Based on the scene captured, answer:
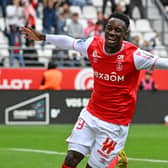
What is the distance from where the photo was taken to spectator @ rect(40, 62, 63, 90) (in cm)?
2323

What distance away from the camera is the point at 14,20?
1031 inches

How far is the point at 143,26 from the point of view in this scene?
2981 centimetres

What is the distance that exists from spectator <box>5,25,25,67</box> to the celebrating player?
15.4 meters

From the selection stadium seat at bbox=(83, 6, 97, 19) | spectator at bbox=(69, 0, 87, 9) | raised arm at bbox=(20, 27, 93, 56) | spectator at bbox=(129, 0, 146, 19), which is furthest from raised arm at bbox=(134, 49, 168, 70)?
spectator at bbox=(129, 0, 146, 19)

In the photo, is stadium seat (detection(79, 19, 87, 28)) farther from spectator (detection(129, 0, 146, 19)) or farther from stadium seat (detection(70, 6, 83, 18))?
spectator (detection(129, 0, 146, 19))

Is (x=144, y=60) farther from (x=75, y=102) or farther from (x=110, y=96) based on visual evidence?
(x=75, y=102)

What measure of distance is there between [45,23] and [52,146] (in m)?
11.4

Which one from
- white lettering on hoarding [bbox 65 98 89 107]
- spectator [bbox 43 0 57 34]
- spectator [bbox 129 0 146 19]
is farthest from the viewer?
spectator [bbox 129 0 146 19]

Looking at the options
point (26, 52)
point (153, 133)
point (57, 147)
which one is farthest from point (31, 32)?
point (26, 52)

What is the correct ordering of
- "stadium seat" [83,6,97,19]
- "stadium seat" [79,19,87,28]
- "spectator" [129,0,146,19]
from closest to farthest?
"stadium seat" [79,19,87,28] < "stadium seat" [83,6,97,19] < "spectator" [129,0,146,19]

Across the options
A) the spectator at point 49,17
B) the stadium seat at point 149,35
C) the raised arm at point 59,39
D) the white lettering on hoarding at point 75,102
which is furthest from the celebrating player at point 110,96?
the stadium seat at point 149,35

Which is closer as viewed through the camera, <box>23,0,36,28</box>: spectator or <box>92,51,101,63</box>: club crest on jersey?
<box>92,51,101,63</box>: club crest on jersey

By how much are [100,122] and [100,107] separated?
0.18 meters

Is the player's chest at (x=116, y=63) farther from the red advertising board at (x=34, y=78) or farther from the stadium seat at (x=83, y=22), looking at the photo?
the stadium seat at (x=83, y=22)
